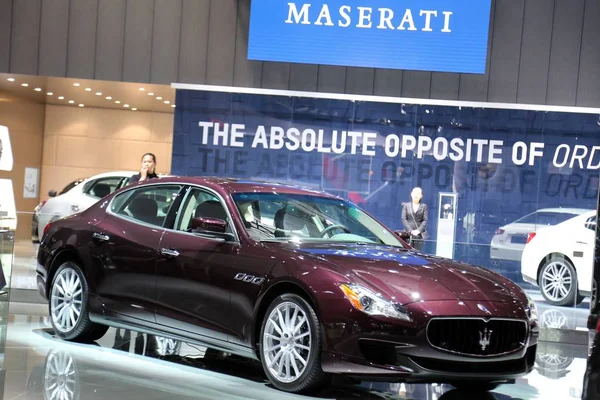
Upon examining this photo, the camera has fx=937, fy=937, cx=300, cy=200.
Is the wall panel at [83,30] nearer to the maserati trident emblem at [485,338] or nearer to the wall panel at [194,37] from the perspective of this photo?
the wall panel at [194,37]

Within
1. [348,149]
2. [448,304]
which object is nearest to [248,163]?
[348,149]

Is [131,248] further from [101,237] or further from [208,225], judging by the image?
[208,225]

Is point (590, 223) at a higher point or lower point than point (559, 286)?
higher

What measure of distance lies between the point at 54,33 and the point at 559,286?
36.7 ft

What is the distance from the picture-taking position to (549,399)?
691 centimetres

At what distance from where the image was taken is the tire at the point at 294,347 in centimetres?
613

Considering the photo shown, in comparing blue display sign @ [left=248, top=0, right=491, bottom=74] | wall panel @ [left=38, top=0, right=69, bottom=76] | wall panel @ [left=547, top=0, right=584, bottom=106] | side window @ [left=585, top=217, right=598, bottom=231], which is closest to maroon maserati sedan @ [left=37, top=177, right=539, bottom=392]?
side window @ [left=585, top=217, right=598, bottom=231]

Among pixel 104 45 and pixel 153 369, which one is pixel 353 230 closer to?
pixel 153 369

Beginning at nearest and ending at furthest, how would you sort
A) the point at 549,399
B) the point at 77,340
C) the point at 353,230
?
the point at 549,399 → the point at 353,230 → the point at 77,340

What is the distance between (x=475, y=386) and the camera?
6988 millimetres

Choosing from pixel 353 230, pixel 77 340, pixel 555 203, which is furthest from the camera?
pixel 555 203

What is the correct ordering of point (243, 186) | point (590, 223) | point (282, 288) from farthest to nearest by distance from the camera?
point (590, 223) < point (243, 186) < point (282, 288)

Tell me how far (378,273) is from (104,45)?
512 inches

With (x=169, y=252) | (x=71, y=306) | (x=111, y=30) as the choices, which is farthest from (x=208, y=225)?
(x=111, y=30)
